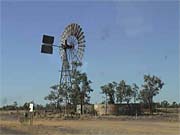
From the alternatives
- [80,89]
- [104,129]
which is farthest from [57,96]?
[104,129]

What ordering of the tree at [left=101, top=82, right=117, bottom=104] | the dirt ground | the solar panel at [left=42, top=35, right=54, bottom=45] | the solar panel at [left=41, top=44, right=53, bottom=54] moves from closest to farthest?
the dirt ground < the solar panel at [left=41, top=44, right=53, bottom=54] < the solar panel at [left=42, top=35, right=54, bottom=45] < the tree at [left=101, top=82, right=117, bottom=104]

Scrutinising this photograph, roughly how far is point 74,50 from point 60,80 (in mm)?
6255

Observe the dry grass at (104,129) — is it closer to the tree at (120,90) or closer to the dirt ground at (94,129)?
the dirt ground at (94,129)

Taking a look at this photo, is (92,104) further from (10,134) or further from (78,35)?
(10,134)

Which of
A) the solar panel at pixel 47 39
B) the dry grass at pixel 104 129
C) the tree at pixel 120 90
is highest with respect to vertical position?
the solar panel at pixel 47 39

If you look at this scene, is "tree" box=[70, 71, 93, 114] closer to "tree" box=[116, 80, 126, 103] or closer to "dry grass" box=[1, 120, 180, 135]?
"tree" box=[116, 80, 126, 103]

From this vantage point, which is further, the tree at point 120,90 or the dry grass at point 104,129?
the tree at point 120,90

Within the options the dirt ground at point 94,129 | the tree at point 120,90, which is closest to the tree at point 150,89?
the tree at point 120,90

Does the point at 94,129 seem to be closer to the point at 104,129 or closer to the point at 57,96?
the point at 104,129

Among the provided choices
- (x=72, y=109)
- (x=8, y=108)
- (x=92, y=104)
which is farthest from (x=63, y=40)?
Answer: (x=8, y=108)

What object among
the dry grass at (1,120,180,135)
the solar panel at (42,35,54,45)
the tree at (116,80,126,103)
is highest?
the solar panel at (42,35,54,45)

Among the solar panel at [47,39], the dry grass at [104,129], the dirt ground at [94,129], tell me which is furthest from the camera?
the solar panel at [47,39]

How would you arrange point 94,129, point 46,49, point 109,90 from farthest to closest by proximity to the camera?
1. point 109,90
2. point 46,49
3. point 94,129

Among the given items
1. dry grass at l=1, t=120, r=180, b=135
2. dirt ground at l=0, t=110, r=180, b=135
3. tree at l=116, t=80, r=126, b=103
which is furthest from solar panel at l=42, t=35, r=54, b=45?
tree at l=116, t=80, r=126, b=103
